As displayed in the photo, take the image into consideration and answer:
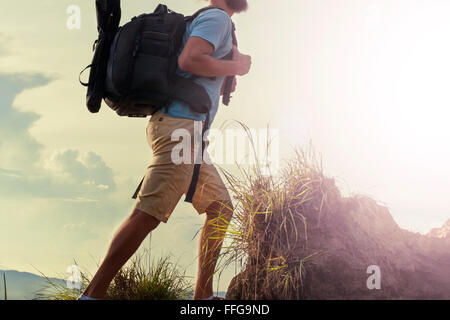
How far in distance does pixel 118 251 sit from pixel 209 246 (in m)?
0.87

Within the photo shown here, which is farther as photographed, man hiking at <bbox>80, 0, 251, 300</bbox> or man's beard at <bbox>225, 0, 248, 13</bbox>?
man's beard at <bbox>225, 0, 248, 13</bbox>

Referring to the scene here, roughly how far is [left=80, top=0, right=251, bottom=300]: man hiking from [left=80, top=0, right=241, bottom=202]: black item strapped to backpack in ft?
0.23

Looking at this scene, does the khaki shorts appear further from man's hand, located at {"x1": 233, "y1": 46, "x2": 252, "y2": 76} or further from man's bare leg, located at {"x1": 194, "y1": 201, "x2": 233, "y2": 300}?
man's hand, located at {"x1": 233, "y1": 46, "x2": 252, "y2": 76}

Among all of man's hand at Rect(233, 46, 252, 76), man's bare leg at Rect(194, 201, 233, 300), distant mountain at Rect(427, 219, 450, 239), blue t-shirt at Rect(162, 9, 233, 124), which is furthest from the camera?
distant mountain at Rect(427, 219, 450, 239)

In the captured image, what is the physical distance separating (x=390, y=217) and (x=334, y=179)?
695mm

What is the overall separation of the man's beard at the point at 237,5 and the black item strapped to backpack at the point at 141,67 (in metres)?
0.39

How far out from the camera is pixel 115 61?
3623 mm

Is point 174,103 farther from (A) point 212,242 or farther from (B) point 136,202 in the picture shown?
(A) point 212,242

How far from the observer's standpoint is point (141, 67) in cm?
356

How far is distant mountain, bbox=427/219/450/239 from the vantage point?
4868mm

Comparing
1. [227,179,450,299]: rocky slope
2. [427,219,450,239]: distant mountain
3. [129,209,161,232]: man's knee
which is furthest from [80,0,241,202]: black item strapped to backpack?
[427,219,450,239]: distant mountain

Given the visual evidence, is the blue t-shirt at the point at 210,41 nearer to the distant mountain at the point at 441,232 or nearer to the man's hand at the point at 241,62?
the man's hand at the point at 241,62

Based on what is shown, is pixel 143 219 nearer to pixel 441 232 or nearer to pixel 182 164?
pixel 182 164

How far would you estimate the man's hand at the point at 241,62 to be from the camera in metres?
3.86
